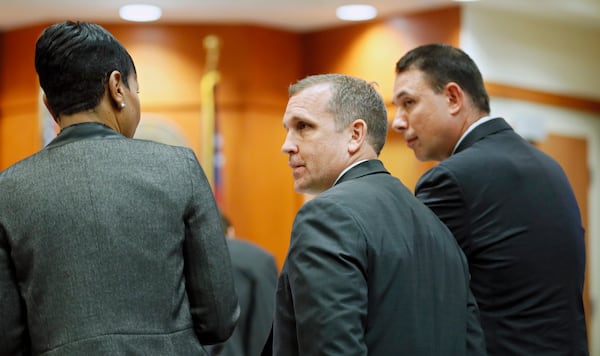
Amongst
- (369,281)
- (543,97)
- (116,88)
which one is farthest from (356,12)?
(369,281)

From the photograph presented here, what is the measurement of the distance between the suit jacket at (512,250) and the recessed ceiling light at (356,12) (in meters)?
4.13

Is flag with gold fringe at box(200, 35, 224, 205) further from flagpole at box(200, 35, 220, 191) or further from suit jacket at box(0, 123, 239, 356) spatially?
suit jacket at box(0, 123, 239, 356)

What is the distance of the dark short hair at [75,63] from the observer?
77.6 inches

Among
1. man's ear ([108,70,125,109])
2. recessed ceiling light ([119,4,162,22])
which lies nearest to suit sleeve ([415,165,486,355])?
man's ear ([108,70,125,109])

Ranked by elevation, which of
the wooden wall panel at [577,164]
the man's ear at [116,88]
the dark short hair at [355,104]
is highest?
the man's ear at [116,88]

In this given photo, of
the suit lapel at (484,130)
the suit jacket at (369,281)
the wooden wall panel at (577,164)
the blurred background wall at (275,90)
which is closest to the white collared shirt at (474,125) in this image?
the suit lapel at (484,130)

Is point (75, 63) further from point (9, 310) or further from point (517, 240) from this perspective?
point (517, 240)

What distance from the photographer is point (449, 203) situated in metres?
2.49

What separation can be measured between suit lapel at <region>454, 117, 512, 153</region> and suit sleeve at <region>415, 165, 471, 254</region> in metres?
0.25

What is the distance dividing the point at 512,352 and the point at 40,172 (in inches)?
50.5

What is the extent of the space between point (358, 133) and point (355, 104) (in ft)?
0.23

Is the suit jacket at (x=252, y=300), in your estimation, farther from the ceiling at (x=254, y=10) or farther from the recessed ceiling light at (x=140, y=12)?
the recessed ceiling light at (x=140, y=12)

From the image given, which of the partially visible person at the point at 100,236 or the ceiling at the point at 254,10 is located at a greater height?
the ceiling at the point at 254,10

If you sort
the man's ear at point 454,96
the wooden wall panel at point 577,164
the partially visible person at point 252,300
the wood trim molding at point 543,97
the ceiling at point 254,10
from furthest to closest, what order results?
the wooden wall panel at point 577,164, the wood trim molding at point 543,97, the ceiling at point 254,10, the partially visible person at point 252,300, the man's ear at point 454,96
